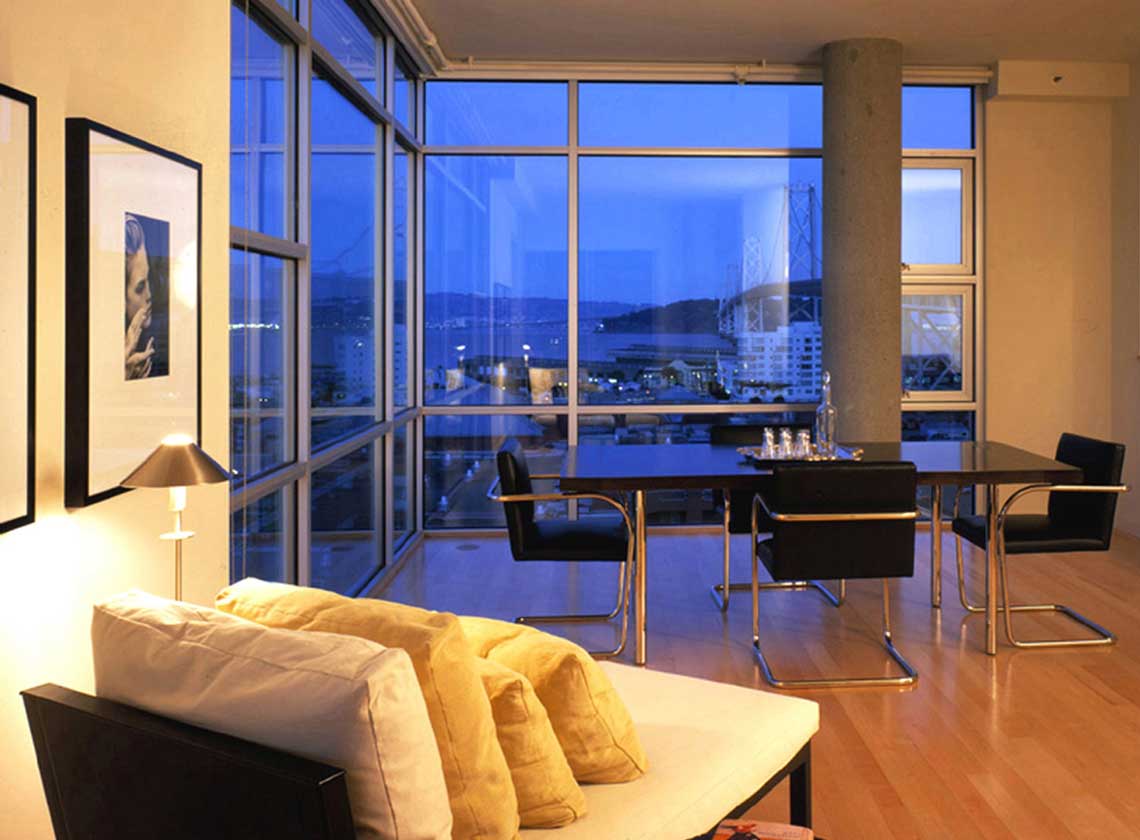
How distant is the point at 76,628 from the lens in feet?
7.56

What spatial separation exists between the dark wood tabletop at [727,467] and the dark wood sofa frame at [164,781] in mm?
2412

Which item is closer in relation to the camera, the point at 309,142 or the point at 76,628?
the point at 76,628

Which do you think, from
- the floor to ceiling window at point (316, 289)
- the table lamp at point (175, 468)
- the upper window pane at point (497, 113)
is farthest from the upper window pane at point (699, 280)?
the table lamp at point (175, 468)

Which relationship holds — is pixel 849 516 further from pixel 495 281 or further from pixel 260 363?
pixel 495 281

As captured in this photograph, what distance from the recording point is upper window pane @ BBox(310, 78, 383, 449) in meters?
4.71

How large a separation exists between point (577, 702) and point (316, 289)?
3091mm

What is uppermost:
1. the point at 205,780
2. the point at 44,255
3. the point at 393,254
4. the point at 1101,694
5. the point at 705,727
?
the point at 393,254

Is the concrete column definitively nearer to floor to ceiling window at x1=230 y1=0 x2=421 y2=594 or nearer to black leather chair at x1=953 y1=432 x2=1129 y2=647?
black leather chair at x1=953 y1=432 x2=1129 y2=647

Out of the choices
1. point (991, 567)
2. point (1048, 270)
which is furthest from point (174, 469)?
point (1048, 270)

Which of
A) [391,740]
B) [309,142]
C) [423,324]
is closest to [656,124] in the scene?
[423,324]

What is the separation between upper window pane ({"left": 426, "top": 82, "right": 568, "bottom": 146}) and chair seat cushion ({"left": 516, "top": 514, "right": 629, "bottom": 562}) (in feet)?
11.8

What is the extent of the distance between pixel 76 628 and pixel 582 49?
5.53 metres

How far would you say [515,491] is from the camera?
4.55m

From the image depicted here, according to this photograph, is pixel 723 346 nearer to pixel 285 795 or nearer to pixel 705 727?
pixel 705 727
